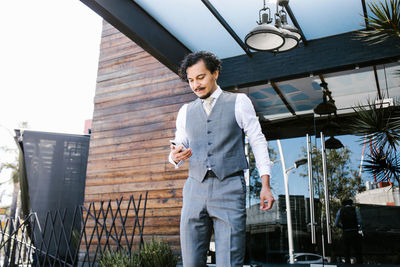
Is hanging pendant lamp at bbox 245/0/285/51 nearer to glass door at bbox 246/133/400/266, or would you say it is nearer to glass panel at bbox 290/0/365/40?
glass panel at bbox 290/0/365/40

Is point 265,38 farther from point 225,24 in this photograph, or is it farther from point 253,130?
point 253,130

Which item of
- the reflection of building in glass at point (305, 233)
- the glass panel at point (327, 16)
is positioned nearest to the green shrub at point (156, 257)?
the reflection of building in glass at point (305, 233)

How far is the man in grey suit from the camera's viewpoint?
1.37 metres

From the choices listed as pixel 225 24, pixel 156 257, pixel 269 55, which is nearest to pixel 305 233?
pixel 156 257

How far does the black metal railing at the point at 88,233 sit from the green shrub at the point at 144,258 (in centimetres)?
11

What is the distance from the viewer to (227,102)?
1588 millimetres

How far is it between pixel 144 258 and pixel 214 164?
8.16ft

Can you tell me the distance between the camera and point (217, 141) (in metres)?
1.51

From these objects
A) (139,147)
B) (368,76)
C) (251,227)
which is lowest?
(251,227)

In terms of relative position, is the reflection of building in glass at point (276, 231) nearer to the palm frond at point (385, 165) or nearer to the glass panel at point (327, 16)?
the palm frond at point (385, 165)

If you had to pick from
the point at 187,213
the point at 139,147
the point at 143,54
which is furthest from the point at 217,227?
the point at 143,54

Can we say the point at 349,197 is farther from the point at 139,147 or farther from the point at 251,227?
the point at 139,147

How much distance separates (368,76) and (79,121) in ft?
70.9

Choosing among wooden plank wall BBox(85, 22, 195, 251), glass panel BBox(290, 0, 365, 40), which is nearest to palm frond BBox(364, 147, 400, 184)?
glass panel BBox(290, 0, 365, 40)
